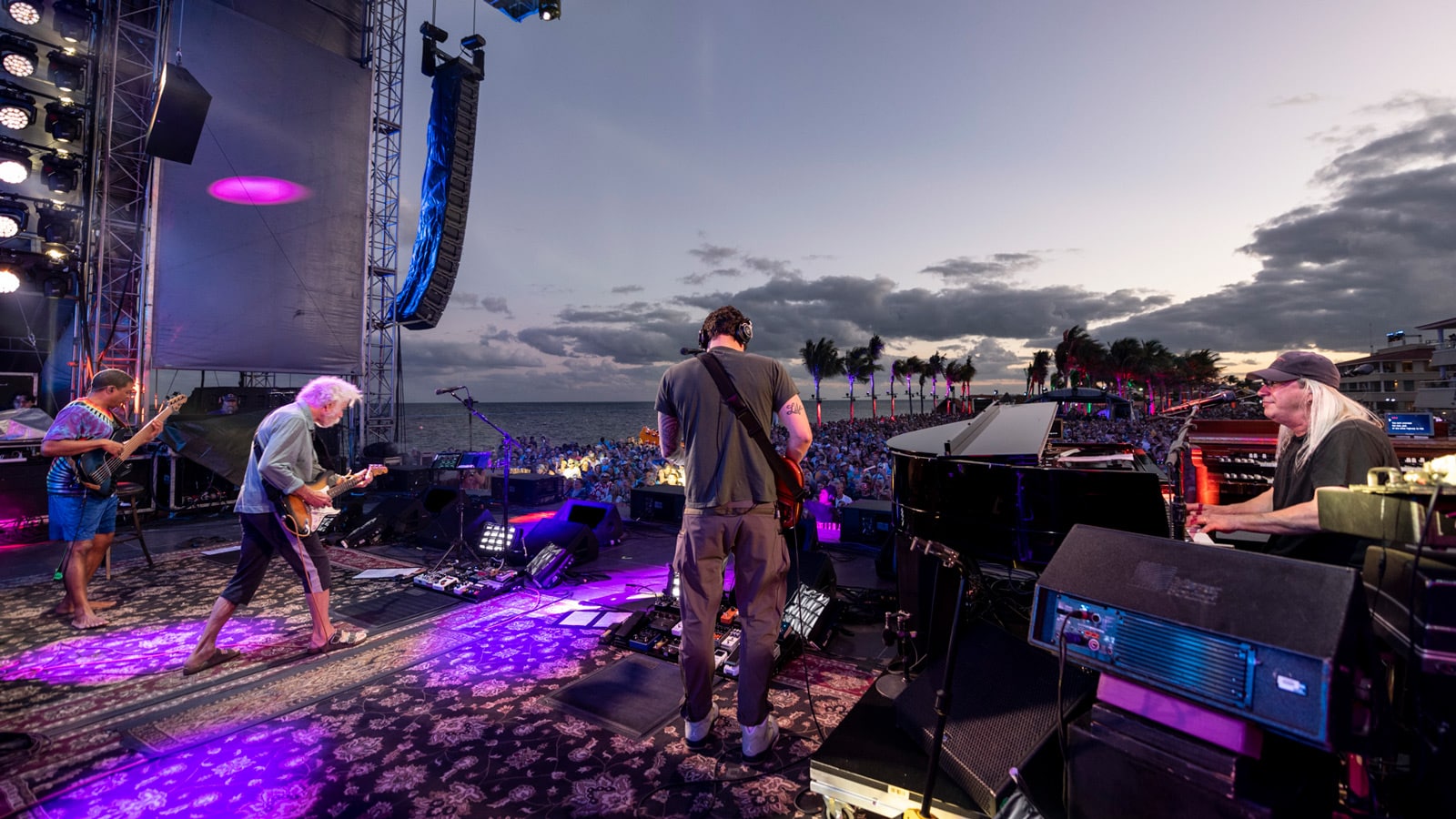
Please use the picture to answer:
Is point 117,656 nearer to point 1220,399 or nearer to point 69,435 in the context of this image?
point 69,435

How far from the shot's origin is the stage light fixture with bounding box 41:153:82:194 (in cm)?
942

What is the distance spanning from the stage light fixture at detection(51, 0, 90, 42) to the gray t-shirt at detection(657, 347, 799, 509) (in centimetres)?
1426

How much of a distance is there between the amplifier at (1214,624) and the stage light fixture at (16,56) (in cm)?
1543

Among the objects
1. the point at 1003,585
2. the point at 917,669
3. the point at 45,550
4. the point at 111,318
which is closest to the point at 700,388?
the point at 917,669

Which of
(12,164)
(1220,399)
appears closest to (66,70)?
(12,164)

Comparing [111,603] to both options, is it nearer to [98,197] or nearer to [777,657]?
[777,657]

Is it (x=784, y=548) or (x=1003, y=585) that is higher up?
(x=784, y=548)

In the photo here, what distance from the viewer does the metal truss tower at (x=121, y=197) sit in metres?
9.77

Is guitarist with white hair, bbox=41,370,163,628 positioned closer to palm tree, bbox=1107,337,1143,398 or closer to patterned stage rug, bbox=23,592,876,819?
patterned stage rug, bbox=23,592,876,819

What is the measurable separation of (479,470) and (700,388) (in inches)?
389

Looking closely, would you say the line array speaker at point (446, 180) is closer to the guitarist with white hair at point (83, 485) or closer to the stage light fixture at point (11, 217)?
the stage light fixture at point (11, 217)

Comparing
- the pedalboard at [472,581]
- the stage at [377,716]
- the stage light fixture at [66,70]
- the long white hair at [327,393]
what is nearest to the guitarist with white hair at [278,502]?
the long white hair at [327,393]

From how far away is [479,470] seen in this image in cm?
1143

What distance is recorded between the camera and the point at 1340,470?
7.73ft
